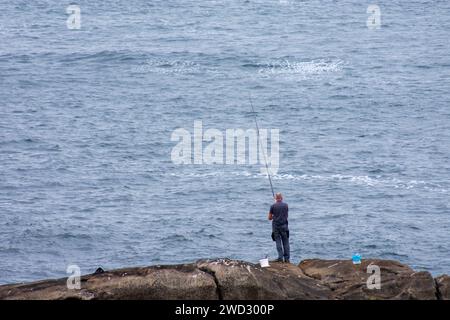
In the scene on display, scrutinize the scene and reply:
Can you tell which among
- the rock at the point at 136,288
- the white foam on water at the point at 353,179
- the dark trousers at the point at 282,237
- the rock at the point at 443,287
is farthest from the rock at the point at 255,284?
the white foam on water at the point at 353,179

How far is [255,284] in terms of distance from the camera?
31859mm

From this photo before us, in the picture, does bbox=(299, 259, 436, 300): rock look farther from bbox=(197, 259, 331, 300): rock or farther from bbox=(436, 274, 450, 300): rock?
bbox=(197, 259, 331, 300): rock

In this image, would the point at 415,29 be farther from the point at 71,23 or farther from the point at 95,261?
the point at 95,261

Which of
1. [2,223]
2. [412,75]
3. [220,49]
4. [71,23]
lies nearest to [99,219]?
Answer: [2,223]

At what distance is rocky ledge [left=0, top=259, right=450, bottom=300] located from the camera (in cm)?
3175

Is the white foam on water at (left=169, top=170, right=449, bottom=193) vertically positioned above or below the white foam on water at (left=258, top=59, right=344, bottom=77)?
below

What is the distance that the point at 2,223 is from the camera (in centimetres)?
6762

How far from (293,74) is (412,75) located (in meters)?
11.8

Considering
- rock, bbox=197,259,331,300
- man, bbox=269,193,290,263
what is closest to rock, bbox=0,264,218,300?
rock, bbox=197,259,331,300

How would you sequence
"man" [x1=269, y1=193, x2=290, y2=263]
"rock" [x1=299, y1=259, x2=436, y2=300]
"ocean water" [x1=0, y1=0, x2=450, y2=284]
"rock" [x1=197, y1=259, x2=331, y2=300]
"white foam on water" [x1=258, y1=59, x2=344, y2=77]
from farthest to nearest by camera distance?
"white foam on water" [x1=258, y1=59, x2=344, y2=77] → "ocean water" [x1=0, y1=0, x2=450, y2=284] → "man" [x1=269, y1=193, x2=290, y2=263] → "rock" [x1=299, y1=259, x2=436, y2=300] → "rock" [x1=197, y1=259, x2=331, y2=300]

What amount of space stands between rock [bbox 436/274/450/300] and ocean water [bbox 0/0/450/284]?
23.8 m

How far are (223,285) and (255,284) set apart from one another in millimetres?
810

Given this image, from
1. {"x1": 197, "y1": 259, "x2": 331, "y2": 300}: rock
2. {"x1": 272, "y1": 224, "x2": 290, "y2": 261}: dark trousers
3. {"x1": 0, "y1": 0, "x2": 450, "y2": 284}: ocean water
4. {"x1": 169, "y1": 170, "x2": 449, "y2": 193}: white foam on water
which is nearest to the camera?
{"x1": 197, "y1": 259, "x2": 331, "y2": 300}: rock

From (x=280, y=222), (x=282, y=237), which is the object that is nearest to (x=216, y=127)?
(x=282, y=237)
